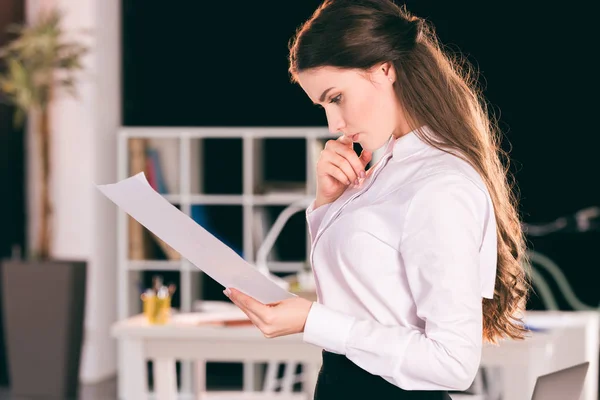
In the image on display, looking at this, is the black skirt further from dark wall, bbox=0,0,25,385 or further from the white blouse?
dark wall, bbox=0,0,25,385

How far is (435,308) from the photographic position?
1.26 m

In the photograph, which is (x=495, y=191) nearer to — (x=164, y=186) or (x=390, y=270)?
(x=390, y=270)

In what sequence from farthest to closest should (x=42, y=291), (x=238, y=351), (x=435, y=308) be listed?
(x=42, y=291), (x=238, y=351), (x=435, y=308)

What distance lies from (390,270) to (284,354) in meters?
2.02

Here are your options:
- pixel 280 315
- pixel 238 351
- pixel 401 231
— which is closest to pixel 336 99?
pixel 401 231

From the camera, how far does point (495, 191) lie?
1.43 meters

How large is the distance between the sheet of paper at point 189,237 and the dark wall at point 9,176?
4.86 metres

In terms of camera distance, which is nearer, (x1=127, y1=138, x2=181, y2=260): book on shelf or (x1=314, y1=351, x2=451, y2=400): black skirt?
(x1=314, y1=351, x2=451, y2=400): black skirt

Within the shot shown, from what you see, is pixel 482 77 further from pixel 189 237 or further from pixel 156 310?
pixel 189 237

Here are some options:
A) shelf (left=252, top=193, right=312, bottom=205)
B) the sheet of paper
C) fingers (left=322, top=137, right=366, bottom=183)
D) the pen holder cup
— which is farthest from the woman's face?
shelf (left=252, top=193, right=312, bottom=205)

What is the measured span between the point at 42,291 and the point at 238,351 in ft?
7.86

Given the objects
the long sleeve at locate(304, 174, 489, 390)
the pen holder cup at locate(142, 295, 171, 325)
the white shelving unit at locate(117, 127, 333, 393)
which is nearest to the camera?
the long sleeve at locate(304, 174, 489, 390)

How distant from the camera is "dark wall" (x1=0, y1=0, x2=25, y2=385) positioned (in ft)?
19.7

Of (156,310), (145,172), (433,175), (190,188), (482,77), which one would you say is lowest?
(156,310)
